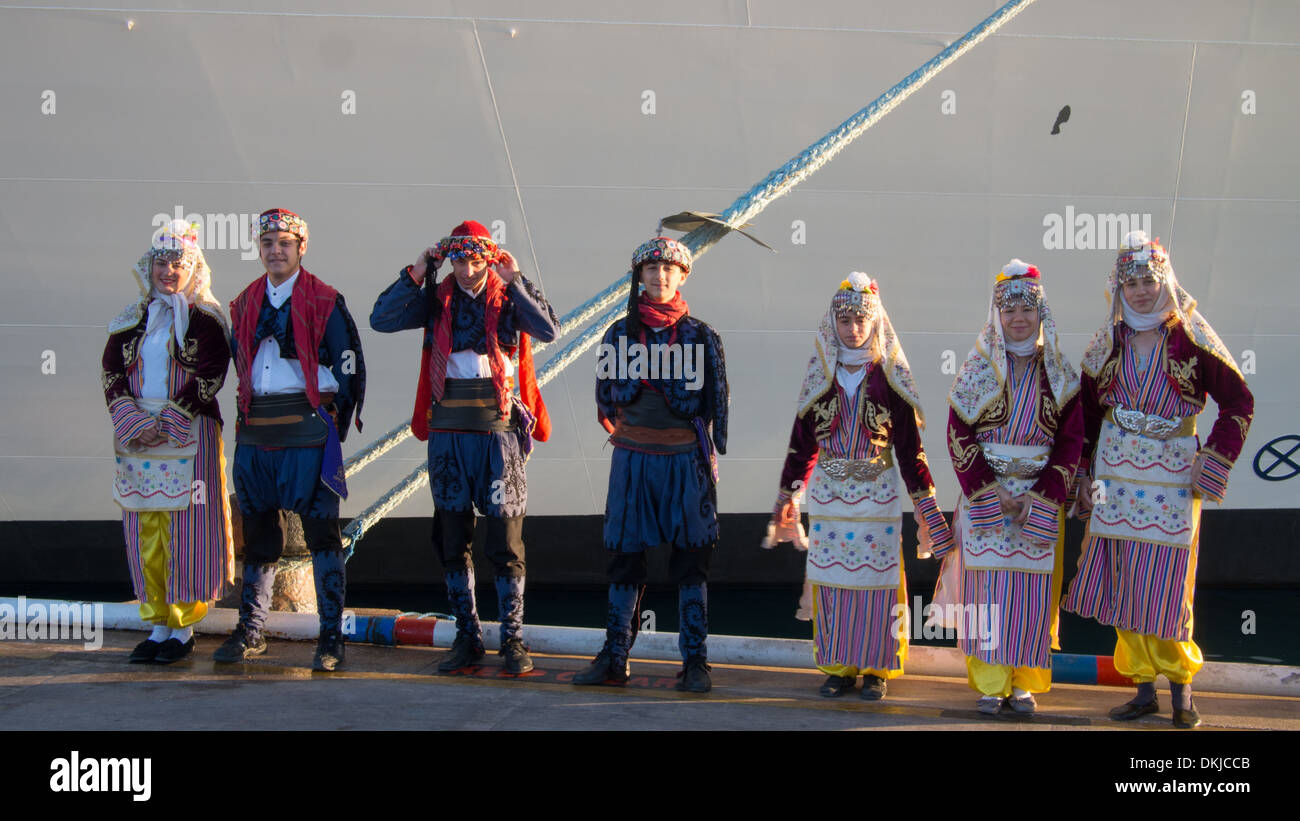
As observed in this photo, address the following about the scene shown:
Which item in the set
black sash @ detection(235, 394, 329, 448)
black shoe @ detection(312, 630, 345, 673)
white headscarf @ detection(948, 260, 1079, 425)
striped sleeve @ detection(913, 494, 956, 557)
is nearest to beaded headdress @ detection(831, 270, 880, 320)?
white headscarf @ detection(948, 260, 1079, 425)

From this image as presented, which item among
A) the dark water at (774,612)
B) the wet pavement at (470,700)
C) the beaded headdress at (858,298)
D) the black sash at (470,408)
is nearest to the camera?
the wet pavement at (470,700)

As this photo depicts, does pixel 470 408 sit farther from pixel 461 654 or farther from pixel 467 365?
pixel 461 654

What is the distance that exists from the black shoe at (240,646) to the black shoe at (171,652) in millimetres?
105

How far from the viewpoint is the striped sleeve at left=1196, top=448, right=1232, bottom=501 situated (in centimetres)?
311

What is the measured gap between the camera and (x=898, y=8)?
231 inches

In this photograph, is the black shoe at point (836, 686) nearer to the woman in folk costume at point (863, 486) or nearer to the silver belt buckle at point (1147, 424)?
the woman in folk costume at point (863, 486)

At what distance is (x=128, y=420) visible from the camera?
12.2 feet

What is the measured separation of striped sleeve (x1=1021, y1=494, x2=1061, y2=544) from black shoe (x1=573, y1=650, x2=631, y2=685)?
4.41 feet

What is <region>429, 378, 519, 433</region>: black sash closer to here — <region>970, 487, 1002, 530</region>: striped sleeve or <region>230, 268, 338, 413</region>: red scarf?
<region>230, 268, 338, 413</region>: red scarf

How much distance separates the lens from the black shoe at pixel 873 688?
3.46 meters

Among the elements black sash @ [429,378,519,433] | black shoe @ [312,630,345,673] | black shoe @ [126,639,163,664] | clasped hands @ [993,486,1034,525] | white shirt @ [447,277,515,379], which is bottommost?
black shoe @ [126,639,163,664]

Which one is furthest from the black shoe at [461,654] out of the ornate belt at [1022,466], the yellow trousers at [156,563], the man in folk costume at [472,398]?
the ornate belt at [1022,466]

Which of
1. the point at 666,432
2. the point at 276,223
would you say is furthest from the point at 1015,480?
the point at 276,223

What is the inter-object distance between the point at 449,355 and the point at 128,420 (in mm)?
1123
